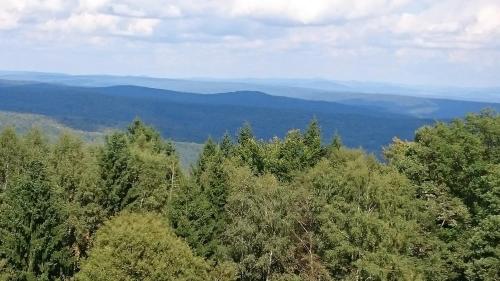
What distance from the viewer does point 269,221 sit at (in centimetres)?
4416

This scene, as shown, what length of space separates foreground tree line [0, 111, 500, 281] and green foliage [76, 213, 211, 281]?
0.30ft

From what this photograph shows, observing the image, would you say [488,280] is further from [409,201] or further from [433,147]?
[433,147]

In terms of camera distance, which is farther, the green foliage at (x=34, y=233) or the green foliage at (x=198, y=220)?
the green foliage at (x=198, y=220)

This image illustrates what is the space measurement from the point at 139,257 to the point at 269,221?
1136 centimetres

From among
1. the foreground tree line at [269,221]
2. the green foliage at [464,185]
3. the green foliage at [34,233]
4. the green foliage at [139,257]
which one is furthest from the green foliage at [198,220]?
the green foliage at [464,185]

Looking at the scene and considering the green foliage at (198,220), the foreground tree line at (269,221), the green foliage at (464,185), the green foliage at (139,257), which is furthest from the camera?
the green foliage at (198,220)

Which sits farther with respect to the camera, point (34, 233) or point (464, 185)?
point (464, 185)

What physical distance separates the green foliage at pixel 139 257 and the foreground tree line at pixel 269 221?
91 millimetres

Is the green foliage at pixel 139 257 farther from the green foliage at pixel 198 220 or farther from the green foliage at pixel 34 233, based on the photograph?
the green foliage at pixel 198 220

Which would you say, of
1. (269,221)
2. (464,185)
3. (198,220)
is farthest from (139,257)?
(464,185)

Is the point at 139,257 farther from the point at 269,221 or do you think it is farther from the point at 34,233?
the point at 269,221

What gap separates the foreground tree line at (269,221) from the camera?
1521 inches

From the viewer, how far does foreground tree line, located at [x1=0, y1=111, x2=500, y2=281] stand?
38625mm

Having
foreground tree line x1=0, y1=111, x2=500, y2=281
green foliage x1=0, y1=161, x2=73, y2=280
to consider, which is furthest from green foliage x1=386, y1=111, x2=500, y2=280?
green foliage x1=0, y1=161, x2=73, y2=280
